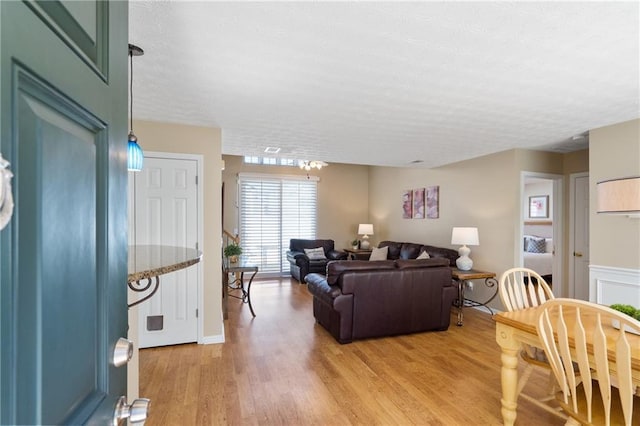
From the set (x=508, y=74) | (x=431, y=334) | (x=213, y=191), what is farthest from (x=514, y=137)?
(x=213, y=191)

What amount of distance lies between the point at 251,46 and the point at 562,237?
5278 mm

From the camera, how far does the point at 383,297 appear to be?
3.58m

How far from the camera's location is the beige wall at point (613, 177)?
3096 mm

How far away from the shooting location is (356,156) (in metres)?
5.02

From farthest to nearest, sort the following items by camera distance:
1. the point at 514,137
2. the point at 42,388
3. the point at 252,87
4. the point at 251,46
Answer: the point at 514,137 → the point at 252,87 → the point at 251,46 → the point at 42,388

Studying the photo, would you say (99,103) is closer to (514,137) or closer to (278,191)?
(514,137)

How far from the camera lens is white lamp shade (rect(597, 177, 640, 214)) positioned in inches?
82.9

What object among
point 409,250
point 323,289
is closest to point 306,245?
point 409,250

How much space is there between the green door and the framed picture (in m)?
9.09

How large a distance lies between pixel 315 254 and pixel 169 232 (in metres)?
3.94

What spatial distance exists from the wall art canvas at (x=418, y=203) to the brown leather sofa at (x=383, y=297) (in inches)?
104

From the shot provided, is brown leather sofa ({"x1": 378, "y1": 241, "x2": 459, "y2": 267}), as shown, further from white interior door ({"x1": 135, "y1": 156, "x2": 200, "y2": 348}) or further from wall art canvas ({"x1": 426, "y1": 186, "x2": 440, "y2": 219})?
white interior door ({"x1": 135, "y1": 156, "x2": 200, "y2": 348})

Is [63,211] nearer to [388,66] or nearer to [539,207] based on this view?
[388,66]

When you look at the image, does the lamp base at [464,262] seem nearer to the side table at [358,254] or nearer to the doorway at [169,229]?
the side table at [358,254]
